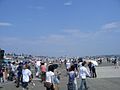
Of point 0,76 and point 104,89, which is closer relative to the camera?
point 104,89

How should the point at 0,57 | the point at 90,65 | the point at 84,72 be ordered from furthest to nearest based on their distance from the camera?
the point at 0,57, the point at 90,65, the point at 84,72

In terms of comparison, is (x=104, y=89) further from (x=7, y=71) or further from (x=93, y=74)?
(x=7, y=71)

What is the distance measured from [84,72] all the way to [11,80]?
15.8m

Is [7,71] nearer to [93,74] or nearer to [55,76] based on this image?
[93,74]

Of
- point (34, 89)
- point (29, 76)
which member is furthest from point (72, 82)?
point (34, 89)

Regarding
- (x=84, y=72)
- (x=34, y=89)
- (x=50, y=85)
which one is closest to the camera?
(x=50, y=85)

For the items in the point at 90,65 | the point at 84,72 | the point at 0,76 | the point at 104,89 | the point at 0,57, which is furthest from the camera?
the point at 0,57

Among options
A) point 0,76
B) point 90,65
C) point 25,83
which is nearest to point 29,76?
point 25,83

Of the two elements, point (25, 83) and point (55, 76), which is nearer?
point (55, 76)

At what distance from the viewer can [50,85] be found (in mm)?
12859

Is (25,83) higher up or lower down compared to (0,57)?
lower down

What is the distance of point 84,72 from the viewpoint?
1742 cm

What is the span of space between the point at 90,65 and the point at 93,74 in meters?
1.11

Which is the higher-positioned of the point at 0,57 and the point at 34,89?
the point at 0,57
